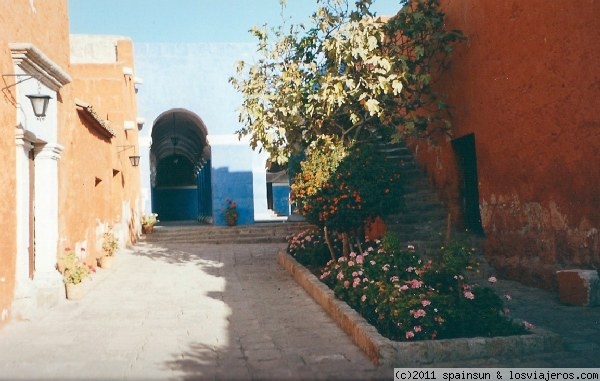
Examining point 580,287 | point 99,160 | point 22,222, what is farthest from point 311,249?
point 22,222

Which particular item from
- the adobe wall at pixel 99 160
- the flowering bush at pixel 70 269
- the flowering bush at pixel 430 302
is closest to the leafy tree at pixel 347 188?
the flowering bush at pixel 430 302

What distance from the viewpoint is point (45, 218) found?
726 centimetres

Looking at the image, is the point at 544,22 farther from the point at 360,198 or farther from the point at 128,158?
the point at 128,158

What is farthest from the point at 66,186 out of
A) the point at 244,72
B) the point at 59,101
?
the point at 244,72

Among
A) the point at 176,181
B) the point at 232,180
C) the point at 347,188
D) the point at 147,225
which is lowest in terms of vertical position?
the point at 147,225

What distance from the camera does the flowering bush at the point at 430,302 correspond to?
182 inches

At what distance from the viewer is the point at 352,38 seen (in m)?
8.17

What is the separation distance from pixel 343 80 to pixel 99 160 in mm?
5377

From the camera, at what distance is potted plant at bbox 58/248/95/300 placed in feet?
24.7

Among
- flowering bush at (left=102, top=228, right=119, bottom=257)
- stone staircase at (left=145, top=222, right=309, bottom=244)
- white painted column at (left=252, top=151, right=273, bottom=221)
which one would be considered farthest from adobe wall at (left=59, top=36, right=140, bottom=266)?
white painted column at (left=252, top=151, right=273, bottom=221)

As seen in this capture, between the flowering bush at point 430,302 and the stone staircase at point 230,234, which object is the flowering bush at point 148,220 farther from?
the flowering bush at point 430,302

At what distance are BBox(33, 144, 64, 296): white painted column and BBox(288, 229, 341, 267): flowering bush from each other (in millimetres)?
4153

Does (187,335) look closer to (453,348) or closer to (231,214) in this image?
(453,348)

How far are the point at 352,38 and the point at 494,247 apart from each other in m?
3.95
